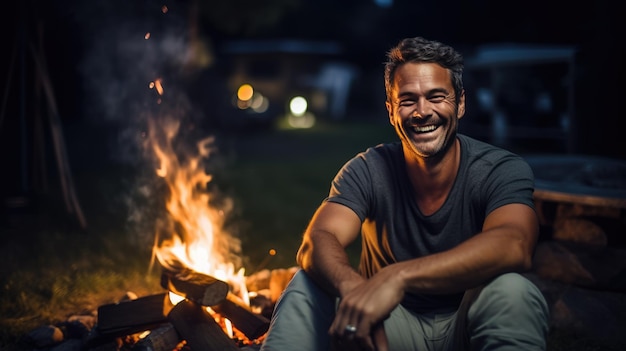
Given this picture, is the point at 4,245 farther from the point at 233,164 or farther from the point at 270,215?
the point at 233,164

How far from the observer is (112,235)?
275 inches

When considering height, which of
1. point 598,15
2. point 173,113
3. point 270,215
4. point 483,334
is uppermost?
point 598,15

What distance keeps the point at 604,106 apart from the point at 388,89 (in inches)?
291

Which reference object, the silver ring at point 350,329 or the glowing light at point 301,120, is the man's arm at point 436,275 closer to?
the silver ring at point 350,329

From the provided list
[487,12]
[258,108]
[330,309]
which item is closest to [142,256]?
[330,309]

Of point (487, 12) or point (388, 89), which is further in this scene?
point (487, 12)

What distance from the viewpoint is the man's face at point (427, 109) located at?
10.3ft

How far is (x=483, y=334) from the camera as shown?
2555 millimetres

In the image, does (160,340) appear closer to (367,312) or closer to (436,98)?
(367,312)

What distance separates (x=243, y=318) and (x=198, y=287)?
378mm

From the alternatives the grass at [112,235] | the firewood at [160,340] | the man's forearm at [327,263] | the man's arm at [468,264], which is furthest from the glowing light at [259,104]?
the man's arm at [468,264]

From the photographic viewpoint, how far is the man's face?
3154mm

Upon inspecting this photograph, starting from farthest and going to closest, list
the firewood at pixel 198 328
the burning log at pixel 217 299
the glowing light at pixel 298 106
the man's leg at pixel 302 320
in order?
the glowing light at pixel 298 106 → the burning log at pixel 217 299 → the firewood at pixel 198 328 → the man's leg at pixel 302 320

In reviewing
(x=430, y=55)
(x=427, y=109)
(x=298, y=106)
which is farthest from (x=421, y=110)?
(x=298, y=106)
